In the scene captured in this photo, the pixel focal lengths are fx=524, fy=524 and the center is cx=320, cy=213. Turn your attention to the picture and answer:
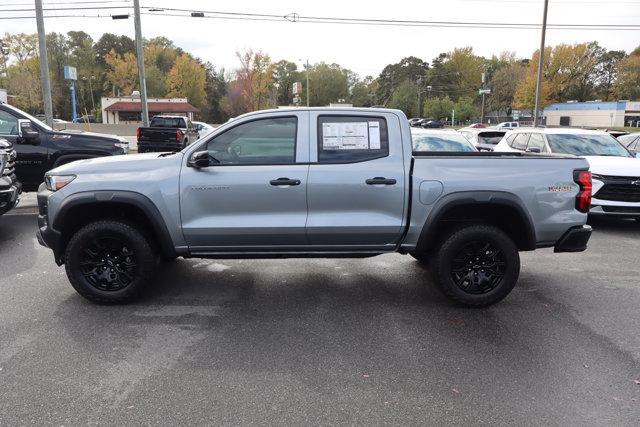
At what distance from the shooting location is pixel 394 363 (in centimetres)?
388

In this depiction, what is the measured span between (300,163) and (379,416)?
2.44 meters

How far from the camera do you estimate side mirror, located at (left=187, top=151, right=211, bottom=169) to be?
474 centimetres

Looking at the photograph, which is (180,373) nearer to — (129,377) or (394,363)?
(129,377)

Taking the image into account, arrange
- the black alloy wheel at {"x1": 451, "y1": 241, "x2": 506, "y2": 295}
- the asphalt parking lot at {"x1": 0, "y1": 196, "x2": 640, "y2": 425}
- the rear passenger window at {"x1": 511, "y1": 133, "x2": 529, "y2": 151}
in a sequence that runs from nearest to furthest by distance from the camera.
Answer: the asphalt parking lot at {"x1": 0, "y1": 196, "x2": 640, "y2": 425} → the black alloy wheel at {"x1": 451, "y1": 241, "x2": 506, "y2": 295} → the rear passenger window at {"x1": 511, "y1": 133, "x2": 529, "y2": 151}

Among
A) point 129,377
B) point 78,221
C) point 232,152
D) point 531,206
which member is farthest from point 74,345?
point 531,206

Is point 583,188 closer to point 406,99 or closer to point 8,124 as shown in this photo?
point 8,124

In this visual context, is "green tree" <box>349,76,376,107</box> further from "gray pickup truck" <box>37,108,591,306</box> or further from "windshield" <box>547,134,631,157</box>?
"gray pickup truck" <box>37,108,591,306</box>

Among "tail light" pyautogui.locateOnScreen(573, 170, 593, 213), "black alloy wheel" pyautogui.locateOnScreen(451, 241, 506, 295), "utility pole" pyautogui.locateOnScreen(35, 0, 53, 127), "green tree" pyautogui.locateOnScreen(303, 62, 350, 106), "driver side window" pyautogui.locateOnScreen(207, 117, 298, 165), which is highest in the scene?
"green tree" pyautogui.locateOnScreen(303, 62, 350, 106)

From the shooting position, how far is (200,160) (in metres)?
4.75

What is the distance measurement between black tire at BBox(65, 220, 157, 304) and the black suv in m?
5.25

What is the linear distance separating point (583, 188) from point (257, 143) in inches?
122

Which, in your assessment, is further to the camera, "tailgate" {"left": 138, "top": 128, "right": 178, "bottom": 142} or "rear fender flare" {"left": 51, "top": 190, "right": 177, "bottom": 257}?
"tailgate" {"left": 138, "top": 128, "right": 178, "bottom": 142}

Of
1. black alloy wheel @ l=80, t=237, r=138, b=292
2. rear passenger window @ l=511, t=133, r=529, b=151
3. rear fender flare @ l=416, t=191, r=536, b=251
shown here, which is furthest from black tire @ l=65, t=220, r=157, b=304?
rear passenger window @ l=511, t=133, r=529, b=151

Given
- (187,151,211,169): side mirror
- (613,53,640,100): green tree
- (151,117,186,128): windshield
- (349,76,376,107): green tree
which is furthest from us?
(349,76,376,107): green tree
